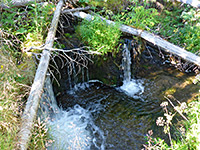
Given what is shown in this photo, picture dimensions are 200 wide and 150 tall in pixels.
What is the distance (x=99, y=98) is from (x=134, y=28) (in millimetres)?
2351

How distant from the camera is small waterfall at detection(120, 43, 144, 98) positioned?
5.09 m

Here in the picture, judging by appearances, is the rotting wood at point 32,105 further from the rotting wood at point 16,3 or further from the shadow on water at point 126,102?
the rotting wood at point 16,3

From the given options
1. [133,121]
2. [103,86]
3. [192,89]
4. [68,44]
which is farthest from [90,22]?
[192,89]

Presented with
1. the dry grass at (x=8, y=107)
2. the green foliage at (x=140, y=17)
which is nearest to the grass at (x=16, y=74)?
the dry grass at (x=8, y=107)

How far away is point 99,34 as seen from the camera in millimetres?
4648

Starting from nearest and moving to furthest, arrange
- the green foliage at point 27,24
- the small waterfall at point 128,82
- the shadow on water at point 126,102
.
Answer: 1. the shadow on water at point 126,102
2. the green foliage at point 27,24
3. the small waterfall at point 128,82

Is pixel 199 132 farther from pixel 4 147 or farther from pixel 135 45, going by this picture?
pixel 135 45

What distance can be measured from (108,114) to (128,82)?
58.5 inches

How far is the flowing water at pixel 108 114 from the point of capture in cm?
359

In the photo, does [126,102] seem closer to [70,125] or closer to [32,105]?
[70,125]

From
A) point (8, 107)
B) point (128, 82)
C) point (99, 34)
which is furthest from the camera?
point (128, 82)

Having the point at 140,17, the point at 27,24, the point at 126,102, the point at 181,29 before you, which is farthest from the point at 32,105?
the point at 181,29

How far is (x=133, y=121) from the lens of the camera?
411 centimetres

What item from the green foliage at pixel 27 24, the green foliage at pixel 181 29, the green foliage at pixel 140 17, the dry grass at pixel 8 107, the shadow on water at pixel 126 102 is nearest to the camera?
the dry grass at pixel 8 107
